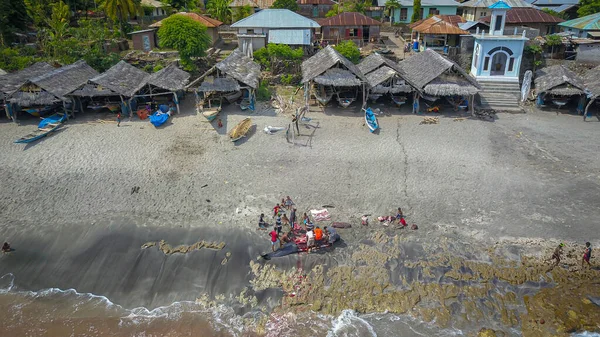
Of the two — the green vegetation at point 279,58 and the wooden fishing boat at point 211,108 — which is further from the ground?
the green vegetation at point 279,58

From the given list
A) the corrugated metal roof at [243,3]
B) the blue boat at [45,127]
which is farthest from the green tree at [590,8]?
the blue boat at [45,127]

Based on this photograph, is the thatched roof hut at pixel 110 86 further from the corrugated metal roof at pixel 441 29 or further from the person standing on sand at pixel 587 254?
the person standing on sand at pixel 587 254

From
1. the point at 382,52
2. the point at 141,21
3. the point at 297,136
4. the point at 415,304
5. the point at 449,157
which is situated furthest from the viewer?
the point at 141,21

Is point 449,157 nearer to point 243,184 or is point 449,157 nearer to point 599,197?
point 599,197

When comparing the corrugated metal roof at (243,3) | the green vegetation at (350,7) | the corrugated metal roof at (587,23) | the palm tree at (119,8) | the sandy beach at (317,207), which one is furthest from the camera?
the corrugated metal roof at (243,3)

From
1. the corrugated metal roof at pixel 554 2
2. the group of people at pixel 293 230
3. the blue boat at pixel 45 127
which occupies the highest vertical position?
the corrugated metal roof at pixel 554 2

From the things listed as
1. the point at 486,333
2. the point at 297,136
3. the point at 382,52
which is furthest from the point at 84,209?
the point at 382,52

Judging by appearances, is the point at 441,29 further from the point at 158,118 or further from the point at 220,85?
the point at 158,118

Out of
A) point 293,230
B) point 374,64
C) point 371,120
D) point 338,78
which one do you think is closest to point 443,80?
point 374,64
